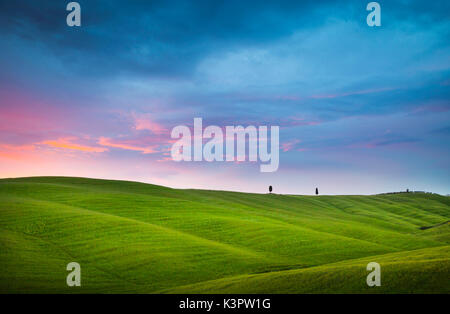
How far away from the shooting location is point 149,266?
1029 inches

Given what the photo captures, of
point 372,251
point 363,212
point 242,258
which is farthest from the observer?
point 363,212

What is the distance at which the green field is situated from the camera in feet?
61.8

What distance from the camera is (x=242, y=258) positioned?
2975cm

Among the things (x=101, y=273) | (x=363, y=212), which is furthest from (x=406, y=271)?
(x=363, y=212)

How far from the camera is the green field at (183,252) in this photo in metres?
18.8

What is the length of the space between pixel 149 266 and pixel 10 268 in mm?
8533

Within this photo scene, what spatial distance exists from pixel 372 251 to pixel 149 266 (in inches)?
887

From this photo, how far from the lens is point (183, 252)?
29812 mm

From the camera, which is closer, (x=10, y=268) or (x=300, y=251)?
(x=10, y=268)
